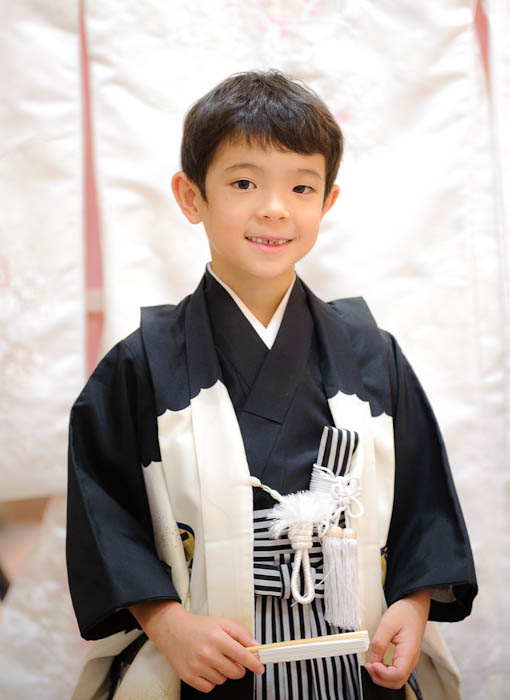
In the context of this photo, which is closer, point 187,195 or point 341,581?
point 341,581

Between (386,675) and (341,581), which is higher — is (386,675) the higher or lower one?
the lower one

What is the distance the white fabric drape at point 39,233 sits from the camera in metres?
1.42

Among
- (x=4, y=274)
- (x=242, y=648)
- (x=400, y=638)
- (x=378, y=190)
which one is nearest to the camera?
(x=242, y=648)

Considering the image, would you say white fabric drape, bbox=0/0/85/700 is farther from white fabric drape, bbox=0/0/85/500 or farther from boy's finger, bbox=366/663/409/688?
boy's finger, bbox=366/663/409/688

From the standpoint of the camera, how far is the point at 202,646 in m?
0.98

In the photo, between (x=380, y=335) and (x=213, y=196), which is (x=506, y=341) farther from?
(x=213, y=196)

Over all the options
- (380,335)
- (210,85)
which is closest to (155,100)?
(210,85)

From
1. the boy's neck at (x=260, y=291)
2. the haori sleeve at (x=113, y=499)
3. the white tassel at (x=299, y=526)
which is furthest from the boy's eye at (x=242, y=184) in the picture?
the white tassel at (x=299, y=526)

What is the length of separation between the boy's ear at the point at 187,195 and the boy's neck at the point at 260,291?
0.30ft

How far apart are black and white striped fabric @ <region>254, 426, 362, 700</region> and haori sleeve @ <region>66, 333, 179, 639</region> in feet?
0.43

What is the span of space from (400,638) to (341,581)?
0.14m

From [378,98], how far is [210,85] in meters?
0.35

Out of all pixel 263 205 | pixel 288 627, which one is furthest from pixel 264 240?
pixel 288 627

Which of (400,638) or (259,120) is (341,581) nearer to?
(400,638)
